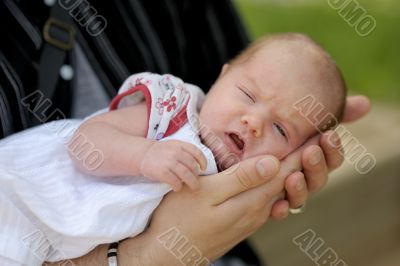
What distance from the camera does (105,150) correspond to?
3.44ft

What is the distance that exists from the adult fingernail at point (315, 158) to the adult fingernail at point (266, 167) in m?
0.11

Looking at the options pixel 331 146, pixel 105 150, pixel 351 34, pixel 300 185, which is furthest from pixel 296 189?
pixel 351 34

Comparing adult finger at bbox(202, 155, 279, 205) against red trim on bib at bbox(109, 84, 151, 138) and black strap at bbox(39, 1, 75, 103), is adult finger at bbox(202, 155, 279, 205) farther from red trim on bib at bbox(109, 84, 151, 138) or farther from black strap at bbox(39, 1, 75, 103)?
black strap at bbox(39, 1, 75, 103)

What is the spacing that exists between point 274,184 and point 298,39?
28 cm

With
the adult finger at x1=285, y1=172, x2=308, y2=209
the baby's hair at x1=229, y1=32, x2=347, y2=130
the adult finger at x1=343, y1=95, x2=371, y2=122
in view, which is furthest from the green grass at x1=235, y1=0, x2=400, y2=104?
the adult finger at x1=285, y1=172, x2=308, y2=209

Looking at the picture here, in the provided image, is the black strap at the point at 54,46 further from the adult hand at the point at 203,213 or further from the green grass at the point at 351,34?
the green grass at the point at 351,34

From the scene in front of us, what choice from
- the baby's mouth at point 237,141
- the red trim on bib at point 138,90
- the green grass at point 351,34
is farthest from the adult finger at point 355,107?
the green grass at point 351,34

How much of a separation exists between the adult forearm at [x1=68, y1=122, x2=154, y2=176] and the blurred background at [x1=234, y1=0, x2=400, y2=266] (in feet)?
3.80

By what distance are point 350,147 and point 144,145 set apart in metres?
1.51

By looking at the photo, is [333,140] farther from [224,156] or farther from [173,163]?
[173,163]

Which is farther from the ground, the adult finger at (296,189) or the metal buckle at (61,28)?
the metal buckle at (61,28)

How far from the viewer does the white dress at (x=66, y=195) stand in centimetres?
102

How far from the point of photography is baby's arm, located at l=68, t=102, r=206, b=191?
3.18 ft

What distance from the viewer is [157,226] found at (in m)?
1.09
